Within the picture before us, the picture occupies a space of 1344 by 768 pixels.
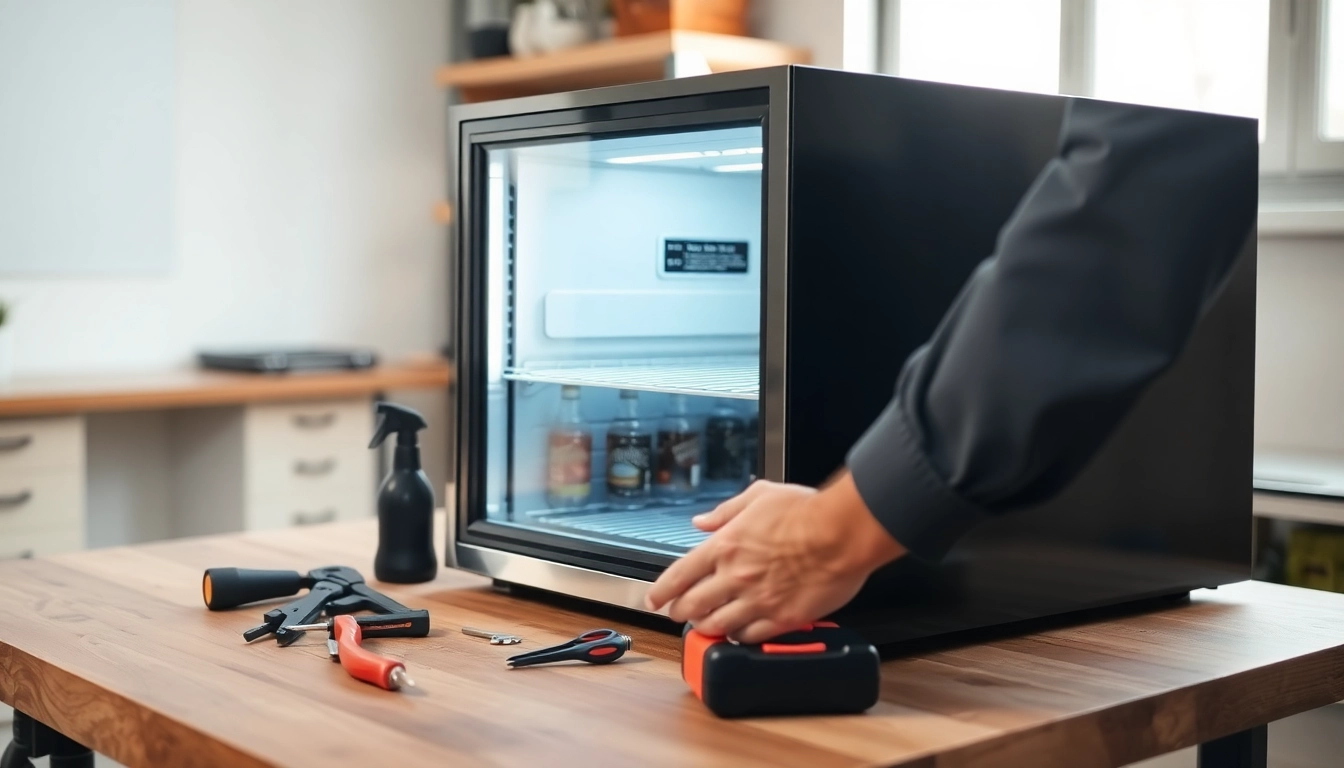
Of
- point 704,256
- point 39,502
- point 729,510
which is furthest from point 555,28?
point 729,510

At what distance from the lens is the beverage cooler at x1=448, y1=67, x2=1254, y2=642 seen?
1.06 meters

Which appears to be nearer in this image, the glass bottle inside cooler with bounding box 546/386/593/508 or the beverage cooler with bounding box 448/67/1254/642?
the beverage cooler with bounding box 448/67/1254/642

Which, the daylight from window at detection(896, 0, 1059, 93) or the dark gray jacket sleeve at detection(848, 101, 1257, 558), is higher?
the daylight from window at detection(896, 0, 1059, 93)

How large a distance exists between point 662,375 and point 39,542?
1842mm

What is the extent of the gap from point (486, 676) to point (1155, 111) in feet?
2.04

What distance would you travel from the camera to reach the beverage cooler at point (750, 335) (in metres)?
1.06

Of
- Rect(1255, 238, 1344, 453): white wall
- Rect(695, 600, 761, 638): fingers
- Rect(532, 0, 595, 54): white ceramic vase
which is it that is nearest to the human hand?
Rect(695, 600, 761, 638): fingers

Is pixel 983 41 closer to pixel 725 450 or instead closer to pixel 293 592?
pixel 725 450

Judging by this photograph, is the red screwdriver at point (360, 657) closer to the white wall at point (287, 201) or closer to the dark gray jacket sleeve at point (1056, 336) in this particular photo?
the dark gray jacket sleeve at point (1056, 336)

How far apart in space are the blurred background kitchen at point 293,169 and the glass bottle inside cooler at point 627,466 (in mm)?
1137

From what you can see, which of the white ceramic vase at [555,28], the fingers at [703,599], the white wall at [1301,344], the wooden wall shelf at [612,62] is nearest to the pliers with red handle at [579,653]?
the fingers at [703,599]

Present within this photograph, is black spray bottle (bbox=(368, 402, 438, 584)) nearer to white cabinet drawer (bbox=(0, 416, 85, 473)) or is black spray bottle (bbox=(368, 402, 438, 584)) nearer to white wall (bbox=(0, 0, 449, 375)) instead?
white cabinet drawer (bbox=(0, 416, 85, 473))

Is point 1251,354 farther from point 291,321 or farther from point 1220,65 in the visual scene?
point 291,321

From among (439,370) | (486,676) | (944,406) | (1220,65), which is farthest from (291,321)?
(944,406)
